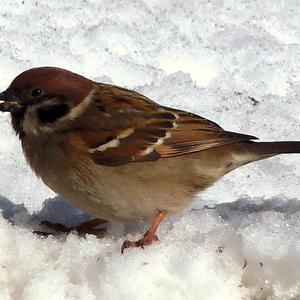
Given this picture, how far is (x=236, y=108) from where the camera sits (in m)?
5.55

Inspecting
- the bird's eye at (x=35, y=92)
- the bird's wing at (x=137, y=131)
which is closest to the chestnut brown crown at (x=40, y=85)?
the bird's eye at (x=35, y=92)

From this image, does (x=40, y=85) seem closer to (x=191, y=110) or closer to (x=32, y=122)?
(x=32, y=122)

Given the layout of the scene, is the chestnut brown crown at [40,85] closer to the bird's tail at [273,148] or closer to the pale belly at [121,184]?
the pale belly at [121,184]

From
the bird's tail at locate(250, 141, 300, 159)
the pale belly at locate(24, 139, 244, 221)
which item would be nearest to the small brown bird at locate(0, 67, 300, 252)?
the pale belly at locate(24, 139, 244, 221)

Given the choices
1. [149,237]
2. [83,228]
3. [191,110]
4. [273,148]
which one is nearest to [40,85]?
[83,228]

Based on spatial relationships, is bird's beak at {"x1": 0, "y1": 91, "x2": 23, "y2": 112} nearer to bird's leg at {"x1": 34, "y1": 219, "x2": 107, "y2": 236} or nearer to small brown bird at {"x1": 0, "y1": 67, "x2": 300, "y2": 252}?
small brown bird at {"x1": 0, "y1": 67, "x2": 300, "y2": 252}

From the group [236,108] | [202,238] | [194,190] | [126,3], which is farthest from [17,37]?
[202,238]

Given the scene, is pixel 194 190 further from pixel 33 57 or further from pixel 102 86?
pixel 33 57

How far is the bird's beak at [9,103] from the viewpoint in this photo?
3.83 m

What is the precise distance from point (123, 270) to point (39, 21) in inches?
128

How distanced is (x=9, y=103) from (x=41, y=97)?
14 centimetres

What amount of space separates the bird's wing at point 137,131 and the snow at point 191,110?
333 mm

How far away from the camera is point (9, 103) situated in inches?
152

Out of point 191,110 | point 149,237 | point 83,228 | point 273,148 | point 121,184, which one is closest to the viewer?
point 149,237
